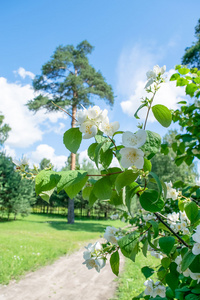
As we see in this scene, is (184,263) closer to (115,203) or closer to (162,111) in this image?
(115,203)

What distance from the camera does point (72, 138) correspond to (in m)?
0.61

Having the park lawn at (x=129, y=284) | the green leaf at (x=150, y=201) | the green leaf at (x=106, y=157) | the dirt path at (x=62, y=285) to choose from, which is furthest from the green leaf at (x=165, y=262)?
the dirt path at (x=62, y=285)

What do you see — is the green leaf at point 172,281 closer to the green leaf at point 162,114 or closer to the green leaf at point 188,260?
the green leaf at point 188,260

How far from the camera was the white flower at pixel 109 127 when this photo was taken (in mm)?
621

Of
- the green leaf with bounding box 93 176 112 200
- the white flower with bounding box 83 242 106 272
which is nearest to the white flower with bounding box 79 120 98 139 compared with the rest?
the green leaf with bounding box 93 176 112 200

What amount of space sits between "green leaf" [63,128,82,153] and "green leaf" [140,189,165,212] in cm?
22

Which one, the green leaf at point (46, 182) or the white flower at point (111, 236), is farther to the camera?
the white flower at point (111, 236)

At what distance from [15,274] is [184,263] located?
4347 millimetres

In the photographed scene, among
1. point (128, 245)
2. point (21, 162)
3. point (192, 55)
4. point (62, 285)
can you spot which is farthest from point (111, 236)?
point (192, 55)

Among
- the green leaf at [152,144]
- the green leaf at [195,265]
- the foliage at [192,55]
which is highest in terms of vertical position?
the foliage at [192,55]

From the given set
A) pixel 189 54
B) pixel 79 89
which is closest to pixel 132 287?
pixel 189 54

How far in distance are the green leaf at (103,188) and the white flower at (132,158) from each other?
0.35 feet

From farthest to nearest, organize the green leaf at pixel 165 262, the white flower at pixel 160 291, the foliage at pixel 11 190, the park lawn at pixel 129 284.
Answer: the foliage at pixel 11 190
the park lawn at pixel 129 284
the white flower at pixel 160 291
the green leaf at pixel 165 262

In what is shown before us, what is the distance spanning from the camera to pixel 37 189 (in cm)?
54
